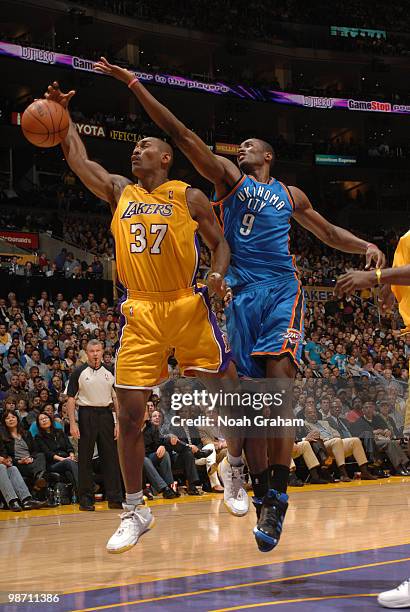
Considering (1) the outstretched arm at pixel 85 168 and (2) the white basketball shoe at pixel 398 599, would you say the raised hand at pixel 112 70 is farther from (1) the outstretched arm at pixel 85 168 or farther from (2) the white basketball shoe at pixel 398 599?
(2) the white basketball shoe at pixel 398 599

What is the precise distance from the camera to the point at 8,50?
2492 centimetres

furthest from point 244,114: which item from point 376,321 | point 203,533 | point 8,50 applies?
point 203,533

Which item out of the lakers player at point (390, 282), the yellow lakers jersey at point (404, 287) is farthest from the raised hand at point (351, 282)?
the yellow lakers jersey at point (404, 287)

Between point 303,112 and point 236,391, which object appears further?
point 303,112

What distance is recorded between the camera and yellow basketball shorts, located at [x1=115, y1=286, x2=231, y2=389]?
18.0 feet

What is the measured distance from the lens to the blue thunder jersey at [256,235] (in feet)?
19.4

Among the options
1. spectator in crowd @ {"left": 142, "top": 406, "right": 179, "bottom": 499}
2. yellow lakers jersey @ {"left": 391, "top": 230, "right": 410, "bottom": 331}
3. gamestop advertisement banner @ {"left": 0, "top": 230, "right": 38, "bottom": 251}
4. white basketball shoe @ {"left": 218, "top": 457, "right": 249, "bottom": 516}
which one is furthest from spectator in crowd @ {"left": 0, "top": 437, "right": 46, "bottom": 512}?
gamestop advertisement banner @ {"left": 0, "top": 230, "right": 38, "bottom": 251}

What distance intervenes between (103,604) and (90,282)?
15.0 meters

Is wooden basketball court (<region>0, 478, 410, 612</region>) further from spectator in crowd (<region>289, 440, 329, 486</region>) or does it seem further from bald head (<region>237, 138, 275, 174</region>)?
bald head (<region>237, 138, 275, 174</region>)

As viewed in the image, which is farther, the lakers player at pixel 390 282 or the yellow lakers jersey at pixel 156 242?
the yellow lakers jersey at pixel 156 242

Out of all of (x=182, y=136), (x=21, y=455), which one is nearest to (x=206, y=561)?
(x=182, y=136)

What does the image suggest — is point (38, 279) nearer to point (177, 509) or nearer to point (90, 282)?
point (90, 282)

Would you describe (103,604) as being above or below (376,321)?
above

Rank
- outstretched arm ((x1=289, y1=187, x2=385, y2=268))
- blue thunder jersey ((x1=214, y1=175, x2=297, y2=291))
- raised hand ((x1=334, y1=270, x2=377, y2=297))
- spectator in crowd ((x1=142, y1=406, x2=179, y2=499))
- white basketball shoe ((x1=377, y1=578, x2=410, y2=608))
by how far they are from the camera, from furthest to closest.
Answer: spectator in crowd ((x1=142, y1=406, x2=179, y2=499)) → outstretched arm ((x1=289, y1=187, x2=385, y2=268)) → blue thunder jersey ((x1=214, y1=175, x2=297, y2=291)) → white basketball shoe ((x1=377, y1=578, x2=410, y2=608)) → raised hand ((x1=334, y1=270, x2=377, y2=297))
